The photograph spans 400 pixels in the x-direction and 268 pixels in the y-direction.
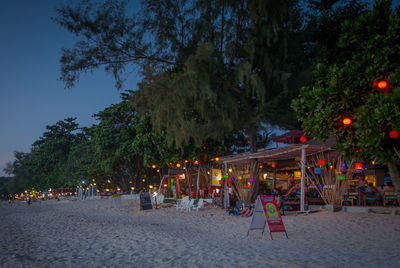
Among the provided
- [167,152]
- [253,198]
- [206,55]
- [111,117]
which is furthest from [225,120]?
[111,117]

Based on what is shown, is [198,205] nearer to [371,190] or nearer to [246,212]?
[246,212]

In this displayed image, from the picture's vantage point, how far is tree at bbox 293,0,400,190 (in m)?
4.01

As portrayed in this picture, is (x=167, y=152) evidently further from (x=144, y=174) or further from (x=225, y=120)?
(x=144, y=174)

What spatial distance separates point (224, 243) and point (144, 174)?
90.8 ft

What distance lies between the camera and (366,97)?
449 cm

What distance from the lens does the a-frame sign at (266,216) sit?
6.94m

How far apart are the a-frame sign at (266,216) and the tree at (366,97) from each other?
280cm

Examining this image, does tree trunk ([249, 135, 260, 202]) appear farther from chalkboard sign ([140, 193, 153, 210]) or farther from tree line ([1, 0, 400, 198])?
chalkboard sign ([140, 193, 153, 210])

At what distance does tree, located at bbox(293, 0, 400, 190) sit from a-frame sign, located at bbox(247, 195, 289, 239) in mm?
2804

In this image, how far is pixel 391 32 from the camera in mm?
4219

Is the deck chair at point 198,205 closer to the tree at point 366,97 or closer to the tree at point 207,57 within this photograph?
the tree at point 207,57

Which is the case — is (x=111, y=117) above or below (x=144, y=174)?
above

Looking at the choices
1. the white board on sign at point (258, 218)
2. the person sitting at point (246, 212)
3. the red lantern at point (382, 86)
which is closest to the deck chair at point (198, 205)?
the person sitting at point (246, 212)

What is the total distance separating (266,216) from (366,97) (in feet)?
12.3
